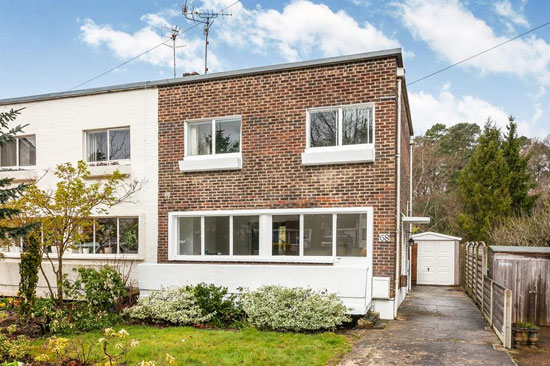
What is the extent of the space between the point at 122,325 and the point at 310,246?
15.8ft

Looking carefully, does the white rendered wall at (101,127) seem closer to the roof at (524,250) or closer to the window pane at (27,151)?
the window pane at (27,151)

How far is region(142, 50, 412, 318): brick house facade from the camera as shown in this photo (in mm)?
10984

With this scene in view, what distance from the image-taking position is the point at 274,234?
39.4ft

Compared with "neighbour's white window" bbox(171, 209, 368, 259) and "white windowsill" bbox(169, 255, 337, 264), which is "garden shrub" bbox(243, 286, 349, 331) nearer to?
"white windowsill" bbox(169, 255, 337, 264)

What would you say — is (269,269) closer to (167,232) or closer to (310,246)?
(310,246)

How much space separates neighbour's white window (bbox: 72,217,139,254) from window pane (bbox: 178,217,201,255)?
1.44 metres

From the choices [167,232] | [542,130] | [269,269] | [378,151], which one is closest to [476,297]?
[378,151]

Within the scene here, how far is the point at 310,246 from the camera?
11.6m

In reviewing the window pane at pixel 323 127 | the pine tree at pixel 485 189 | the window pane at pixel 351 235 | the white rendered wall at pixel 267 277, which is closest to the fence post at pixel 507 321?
the white rendered wall at pixel 267 277

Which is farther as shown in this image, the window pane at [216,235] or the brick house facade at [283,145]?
the window pane at [216,235]

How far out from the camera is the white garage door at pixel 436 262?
61.2 feet

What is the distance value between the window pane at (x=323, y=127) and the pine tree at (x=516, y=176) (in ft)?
58.5

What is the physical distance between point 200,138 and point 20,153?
655 cm

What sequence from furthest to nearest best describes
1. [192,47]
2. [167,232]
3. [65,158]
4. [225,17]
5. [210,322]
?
[192,47]
[225,17]
[65,158]
[167,232]
[210,322]
